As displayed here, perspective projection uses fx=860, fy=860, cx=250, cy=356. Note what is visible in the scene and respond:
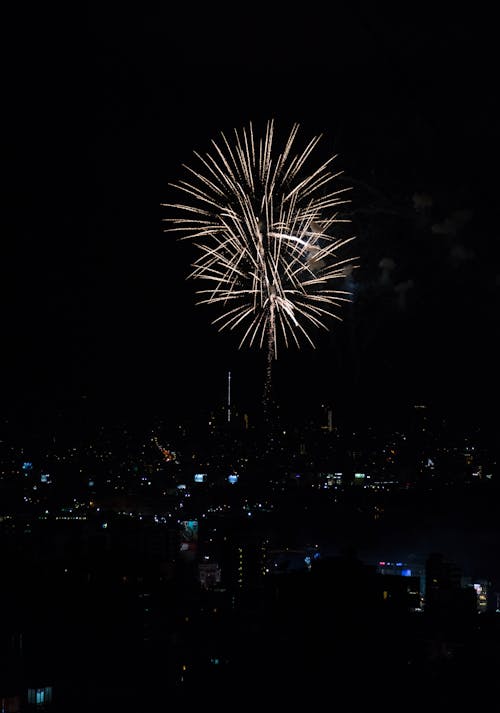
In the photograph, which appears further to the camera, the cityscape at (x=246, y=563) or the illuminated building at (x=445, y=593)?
the illuminated building at (x=445, y=593)

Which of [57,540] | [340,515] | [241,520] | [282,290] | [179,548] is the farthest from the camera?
[340,515]

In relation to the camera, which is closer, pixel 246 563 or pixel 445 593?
pixel 445 593

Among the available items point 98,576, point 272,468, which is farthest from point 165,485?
point 98,576

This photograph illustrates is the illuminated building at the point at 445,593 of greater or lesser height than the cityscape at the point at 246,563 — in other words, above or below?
below

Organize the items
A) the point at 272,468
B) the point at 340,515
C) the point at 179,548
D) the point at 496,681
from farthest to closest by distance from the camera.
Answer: the point at 272,468
the point at 340,515
the point at 179,548
the point at 496,681

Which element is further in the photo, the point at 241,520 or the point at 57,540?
the point at 241,520

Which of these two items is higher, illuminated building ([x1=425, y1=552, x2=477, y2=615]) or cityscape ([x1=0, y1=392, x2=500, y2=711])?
cityscape ([x1=0, y1=392, x2=500, y2=711])

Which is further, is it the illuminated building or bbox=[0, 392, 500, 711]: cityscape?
the illuminated building

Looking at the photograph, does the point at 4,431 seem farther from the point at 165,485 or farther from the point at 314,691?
the point at 314,691

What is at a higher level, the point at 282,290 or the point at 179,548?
the point at 282,290

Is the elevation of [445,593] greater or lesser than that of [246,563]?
lesser
